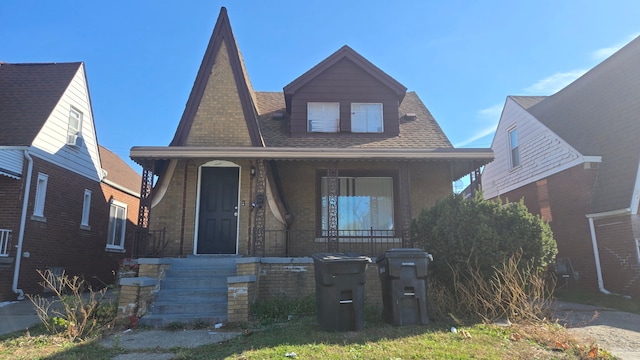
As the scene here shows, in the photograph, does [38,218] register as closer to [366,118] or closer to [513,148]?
[366,118]

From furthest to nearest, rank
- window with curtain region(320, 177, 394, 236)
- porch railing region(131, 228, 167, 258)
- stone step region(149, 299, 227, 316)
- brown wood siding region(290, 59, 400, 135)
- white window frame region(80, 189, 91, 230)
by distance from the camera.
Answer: white window frame region(80, 189, 91, 230) → brown wood siding region(290, 59, 400, 135) → window with curtain region(320, 177, 394, 236) → porch railing region(131, 228, 167, 258) → stone step region(149, 299, 227, 316)

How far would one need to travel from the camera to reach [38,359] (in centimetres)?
502

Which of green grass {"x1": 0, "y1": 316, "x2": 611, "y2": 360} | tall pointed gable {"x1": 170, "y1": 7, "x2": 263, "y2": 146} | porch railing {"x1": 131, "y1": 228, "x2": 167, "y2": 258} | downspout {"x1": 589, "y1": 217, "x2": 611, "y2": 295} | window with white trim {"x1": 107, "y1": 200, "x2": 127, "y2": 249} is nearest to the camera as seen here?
green grass {"x1": 0, "y1": 316, "x2": 611, "y2": 360}

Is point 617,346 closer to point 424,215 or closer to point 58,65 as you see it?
point 424,215

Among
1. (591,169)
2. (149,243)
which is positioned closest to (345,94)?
(149,243)

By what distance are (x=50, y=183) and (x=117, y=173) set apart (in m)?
5.63

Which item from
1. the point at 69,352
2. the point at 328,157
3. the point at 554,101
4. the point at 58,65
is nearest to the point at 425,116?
the point at 328,157

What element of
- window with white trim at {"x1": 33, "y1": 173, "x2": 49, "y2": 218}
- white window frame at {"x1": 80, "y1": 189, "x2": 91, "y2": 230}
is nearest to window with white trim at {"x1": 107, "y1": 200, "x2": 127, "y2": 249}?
white window frame at {"x1": 80, "y1": 189, "x2": 91, "y2": 230}

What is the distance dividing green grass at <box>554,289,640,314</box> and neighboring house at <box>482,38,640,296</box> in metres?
0.28

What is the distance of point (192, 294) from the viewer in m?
7.58

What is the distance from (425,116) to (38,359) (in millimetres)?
11132

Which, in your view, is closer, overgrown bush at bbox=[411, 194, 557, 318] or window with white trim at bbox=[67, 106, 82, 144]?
overgrown bush at bbox=[411, 194, 557, 318]

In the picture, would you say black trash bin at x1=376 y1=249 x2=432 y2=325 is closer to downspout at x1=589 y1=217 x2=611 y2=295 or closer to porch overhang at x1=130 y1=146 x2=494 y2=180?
porch overhang at x1=130 y1=146 x2=494 y2=180

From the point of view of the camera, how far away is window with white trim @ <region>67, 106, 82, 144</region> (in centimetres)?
1264
